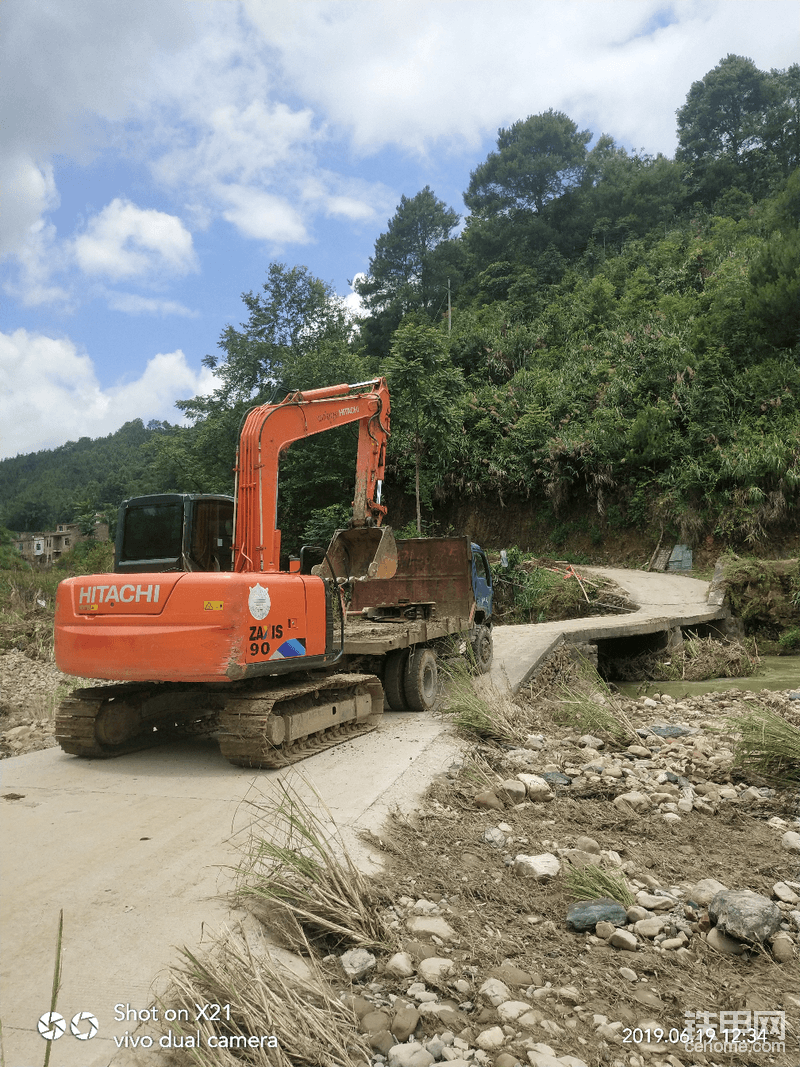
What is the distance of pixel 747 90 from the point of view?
5525 cm

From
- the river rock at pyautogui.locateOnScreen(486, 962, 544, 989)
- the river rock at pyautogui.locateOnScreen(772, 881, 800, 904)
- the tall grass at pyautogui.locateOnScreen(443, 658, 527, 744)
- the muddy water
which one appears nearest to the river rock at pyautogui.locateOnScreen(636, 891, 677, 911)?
the river rock at pyautogui.locateOnScreen(772, 881, 800, 904)

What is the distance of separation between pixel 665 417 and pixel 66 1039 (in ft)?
80.3

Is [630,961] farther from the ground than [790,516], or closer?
closer

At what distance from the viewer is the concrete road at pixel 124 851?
114 inches

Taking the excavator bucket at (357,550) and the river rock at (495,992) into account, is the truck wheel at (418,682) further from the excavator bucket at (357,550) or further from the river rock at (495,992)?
the river rock at (495,992)

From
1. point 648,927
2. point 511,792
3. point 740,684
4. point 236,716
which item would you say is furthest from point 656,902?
point 740,684

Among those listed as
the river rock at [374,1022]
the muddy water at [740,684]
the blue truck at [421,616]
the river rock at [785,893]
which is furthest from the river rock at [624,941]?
the muddy water at [740,684]

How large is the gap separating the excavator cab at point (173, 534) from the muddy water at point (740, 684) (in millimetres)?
7516

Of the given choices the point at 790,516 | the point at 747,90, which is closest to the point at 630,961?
the point at 790,516

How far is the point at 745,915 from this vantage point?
339cm

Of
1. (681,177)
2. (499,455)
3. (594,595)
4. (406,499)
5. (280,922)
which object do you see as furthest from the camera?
(681,177)

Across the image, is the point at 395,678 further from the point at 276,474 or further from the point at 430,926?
the point at 430,926

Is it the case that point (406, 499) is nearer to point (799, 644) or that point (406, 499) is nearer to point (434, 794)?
point (799, 644)

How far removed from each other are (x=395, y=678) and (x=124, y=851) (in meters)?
4.69
